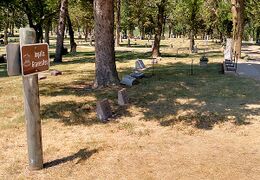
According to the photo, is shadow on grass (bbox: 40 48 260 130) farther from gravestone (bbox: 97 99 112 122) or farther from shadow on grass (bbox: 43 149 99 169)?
shadow on grass (bbox: 43 149 99 169)

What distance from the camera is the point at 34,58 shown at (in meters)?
A: 6.23

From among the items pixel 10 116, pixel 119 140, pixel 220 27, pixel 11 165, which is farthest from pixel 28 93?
pixel 220 27

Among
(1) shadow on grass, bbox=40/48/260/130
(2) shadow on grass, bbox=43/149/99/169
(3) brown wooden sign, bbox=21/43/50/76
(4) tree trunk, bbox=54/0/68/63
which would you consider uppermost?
(4) tree trunk, bbox=54/0/68/63

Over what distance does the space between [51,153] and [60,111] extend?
3.24 m

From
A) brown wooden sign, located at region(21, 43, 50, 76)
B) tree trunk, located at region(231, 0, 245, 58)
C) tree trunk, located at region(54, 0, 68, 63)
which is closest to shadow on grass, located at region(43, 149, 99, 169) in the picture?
brown wooden sign, located at region(21, 43, 50, 76)

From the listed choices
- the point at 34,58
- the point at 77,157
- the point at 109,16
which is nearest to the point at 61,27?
the point at 109,16

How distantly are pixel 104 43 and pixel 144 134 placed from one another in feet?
18.4

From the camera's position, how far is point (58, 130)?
9.16m

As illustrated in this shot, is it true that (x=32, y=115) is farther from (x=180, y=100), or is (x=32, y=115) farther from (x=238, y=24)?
(x=238, y=24)

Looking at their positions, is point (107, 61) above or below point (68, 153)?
above

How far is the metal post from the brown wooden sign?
0.47ft

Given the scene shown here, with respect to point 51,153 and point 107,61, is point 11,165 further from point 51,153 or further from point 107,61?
point 107,61

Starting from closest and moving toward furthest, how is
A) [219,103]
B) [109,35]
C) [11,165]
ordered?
[11,165], [219,103], [109,35]

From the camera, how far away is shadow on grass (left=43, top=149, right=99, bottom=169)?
7051 mm
